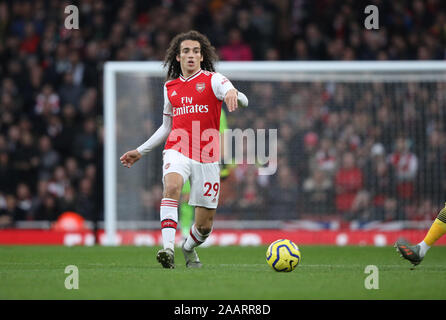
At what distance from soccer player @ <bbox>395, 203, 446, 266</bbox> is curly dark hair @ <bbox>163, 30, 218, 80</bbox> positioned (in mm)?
2756

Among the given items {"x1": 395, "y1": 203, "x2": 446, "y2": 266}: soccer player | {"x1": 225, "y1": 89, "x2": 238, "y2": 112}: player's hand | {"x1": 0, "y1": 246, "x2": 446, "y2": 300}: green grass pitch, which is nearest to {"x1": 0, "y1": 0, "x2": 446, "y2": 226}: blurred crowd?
{"x1": 0, "y1": 246, "x2": 446, "y2": 300}: green grass pitch

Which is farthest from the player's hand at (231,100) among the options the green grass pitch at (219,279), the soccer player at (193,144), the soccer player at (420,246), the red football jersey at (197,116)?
the soccer player at (420,246)

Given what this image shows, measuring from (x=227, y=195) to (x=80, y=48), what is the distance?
18.9 feet

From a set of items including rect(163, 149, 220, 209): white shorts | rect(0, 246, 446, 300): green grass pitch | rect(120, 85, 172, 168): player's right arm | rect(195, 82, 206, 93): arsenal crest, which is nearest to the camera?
rect(0, 246, 446, 300): green grass pitch

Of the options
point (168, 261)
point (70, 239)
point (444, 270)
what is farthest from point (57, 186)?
point (444, 270)

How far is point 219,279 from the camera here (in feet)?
22.1

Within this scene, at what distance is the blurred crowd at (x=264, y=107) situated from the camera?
14633 mm

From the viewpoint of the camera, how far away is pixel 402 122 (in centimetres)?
1467

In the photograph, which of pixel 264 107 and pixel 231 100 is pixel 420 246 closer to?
pixel 231 100

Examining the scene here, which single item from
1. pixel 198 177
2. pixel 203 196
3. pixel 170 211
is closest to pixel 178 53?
pixel 198 177

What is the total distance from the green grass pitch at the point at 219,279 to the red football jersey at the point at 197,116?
3.88ft

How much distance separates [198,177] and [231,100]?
103 centimetres

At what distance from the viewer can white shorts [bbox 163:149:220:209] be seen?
792cm

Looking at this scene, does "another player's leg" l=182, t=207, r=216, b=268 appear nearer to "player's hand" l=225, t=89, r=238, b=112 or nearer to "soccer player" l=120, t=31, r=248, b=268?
"soccer player" l=120, t=31, r=248, b=268
